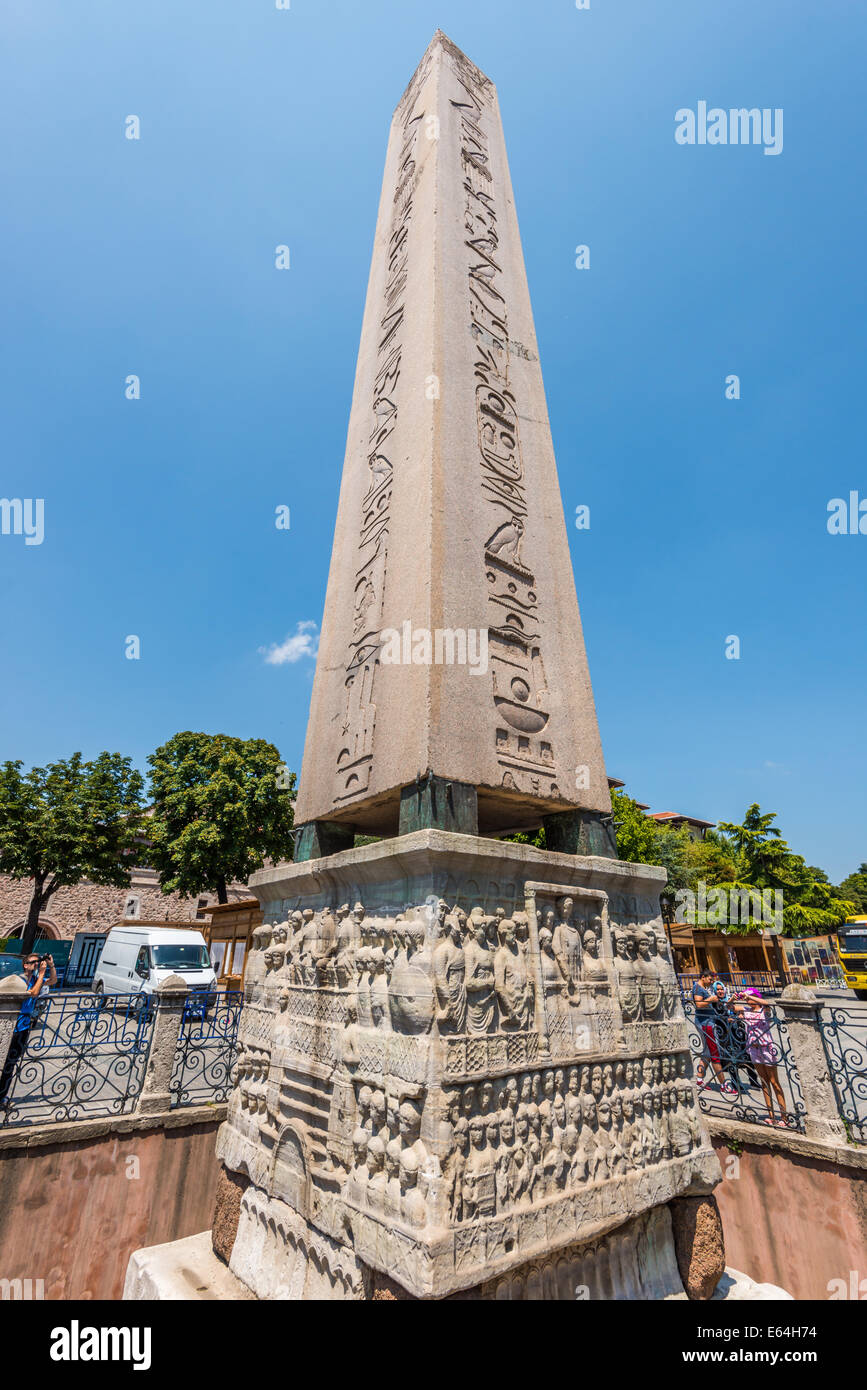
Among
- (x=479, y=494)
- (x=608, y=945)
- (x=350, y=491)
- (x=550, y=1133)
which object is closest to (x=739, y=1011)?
(x=608, y=945)

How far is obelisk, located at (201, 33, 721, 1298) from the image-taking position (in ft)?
9.16

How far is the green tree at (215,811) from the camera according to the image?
727 inches

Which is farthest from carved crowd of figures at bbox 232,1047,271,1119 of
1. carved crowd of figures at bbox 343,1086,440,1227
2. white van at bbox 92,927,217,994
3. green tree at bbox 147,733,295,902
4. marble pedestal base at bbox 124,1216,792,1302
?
green tree at bbox 147,733,295,902

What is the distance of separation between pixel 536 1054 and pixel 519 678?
2.16 m

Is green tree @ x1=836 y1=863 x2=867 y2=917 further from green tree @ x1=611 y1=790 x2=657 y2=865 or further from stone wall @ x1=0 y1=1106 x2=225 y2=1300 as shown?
stone wall @ x1=0 y1=1106 x2=225 y2=1300

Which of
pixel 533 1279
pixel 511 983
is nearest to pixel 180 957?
pixel 533 1279

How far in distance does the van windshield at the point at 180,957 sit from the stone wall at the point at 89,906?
1155 centimetres

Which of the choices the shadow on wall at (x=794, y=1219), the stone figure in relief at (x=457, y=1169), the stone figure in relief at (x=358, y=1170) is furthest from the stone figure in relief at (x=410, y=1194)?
the shadow on wall at (x=794, y=1219)

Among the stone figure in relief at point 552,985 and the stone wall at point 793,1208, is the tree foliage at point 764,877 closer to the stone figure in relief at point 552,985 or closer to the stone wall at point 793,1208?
the stone wall at point 793,1208

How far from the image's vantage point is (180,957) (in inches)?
525

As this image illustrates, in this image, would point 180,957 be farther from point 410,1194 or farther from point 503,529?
point 503,529

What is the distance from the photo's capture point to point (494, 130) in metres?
7.01

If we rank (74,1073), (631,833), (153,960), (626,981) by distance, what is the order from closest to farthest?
1. (626,981)
2. (74,1073)
3. (153,960)
4. (631,833)

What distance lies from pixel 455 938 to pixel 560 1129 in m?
1.17
